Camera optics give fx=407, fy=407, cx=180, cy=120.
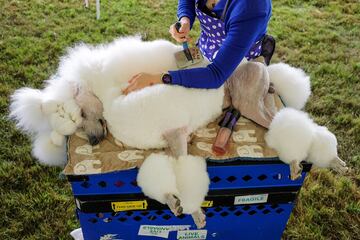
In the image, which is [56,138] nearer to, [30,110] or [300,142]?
[30,110]

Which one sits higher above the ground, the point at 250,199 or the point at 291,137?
the point at 291,137

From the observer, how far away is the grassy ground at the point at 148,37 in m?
1.57

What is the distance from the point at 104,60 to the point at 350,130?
1359 mm

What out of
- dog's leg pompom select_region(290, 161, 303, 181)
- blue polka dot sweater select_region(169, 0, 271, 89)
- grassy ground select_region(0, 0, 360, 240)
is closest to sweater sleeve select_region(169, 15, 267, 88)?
blue polka dot sweater select_region(169, 0, 271, 89)

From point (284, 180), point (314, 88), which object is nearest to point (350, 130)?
point (314, 88)

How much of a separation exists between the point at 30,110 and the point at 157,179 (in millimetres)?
405

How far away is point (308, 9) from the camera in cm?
313

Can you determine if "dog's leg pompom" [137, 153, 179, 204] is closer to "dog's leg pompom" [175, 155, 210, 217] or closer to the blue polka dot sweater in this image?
"dog's leg pompom" [175, 155, 210, 217]

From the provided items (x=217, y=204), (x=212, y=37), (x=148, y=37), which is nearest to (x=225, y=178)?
(x=217, y=204)

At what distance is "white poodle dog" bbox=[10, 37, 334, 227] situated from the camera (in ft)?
3.56

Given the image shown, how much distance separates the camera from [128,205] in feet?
3.80

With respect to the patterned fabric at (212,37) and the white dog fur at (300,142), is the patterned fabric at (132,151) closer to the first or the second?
the white dog fur at (300,142)

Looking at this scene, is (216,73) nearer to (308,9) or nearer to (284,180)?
(284,180)

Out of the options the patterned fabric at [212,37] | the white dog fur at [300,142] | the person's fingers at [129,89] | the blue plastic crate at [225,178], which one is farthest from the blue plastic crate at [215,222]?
the patterned fabric at [212,37]
